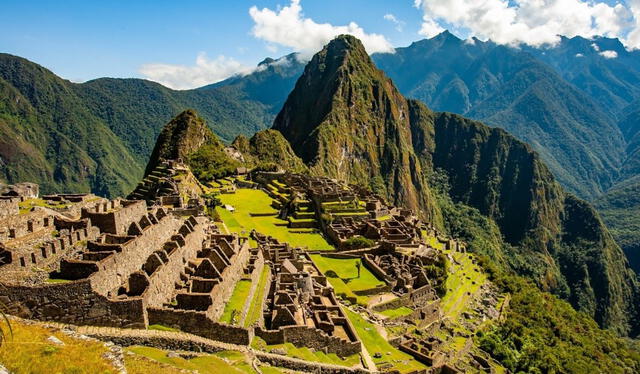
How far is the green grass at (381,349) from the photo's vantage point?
33906 millimetres

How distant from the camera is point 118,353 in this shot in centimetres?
1828

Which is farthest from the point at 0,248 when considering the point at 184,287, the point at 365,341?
the point at 365,341

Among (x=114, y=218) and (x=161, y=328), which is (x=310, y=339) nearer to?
(x=161, y=328)

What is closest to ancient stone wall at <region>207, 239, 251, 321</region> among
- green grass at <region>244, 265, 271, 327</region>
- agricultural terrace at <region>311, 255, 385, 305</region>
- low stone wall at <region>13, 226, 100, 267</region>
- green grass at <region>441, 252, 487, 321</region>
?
green grass at <region>244, 265, 271, 327</region>

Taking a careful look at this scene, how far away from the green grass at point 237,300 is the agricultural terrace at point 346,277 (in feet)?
44.6

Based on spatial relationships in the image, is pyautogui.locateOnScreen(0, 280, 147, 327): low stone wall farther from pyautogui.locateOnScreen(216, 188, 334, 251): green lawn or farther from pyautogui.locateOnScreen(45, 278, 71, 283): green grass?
pyautogui.locateOnScreen(216, 188, 334, 251): green lawn

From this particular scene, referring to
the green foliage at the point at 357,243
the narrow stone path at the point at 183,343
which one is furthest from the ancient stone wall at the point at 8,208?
the green foliage at the point at 357,243

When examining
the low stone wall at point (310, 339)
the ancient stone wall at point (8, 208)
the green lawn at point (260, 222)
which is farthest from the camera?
the green lawn at point (260, 222)

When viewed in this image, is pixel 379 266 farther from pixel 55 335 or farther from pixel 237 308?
pixel 55 335

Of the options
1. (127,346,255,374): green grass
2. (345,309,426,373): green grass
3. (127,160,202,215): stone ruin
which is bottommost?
(345,309,426,373): green grass

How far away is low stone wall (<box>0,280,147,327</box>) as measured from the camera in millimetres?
19375

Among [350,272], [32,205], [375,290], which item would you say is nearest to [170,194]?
[350,272]

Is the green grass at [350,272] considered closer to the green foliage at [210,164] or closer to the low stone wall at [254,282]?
the low stone wall at [254,282]

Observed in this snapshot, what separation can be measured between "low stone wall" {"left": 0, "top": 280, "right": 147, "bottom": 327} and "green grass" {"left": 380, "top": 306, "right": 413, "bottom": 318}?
26.8 meters
